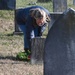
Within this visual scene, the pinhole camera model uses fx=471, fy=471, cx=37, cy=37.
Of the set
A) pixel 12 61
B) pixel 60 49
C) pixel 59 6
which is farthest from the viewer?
pixel 59 6

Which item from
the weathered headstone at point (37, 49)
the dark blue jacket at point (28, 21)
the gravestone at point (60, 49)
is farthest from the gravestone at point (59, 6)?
the gravestone at point (60, 49)

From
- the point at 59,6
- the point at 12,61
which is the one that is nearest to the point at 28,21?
the point at 12,61

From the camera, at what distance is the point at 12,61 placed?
857cm

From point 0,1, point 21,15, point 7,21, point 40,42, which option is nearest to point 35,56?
point 40,42

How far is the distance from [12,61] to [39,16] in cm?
126

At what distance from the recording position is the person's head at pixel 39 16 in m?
7.72

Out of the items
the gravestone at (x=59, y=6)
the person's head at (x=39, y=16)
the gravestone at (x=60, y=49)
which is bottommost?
the gravestone at (x=60, y=49)

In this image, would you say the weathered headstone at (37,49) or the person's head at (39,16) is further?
the weathered headstone at (37,49)

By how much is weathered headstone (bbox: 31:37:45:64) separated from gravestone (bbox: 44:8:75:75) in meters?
2.71

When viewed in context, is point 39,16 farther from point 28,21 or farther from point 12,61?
point 12,61

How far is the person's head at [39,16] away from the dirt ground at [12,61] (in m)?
0.78

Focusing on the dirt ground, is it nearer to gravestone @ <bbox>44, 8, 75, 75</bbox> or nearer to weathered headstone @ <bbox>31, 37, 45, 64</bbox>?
weathered headstone @ <bbox>31, 37, 45, 64</bbox>

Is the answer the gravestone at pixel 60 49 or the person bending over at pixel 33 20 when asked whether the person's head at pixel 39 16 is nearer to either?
the person bending over at pixel 33 20

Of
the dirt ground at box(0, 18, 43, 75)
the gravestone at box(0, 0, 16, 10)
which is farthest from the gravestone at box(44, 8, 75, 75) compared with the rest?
the gravestone at box(0, 0, 16, 10)
